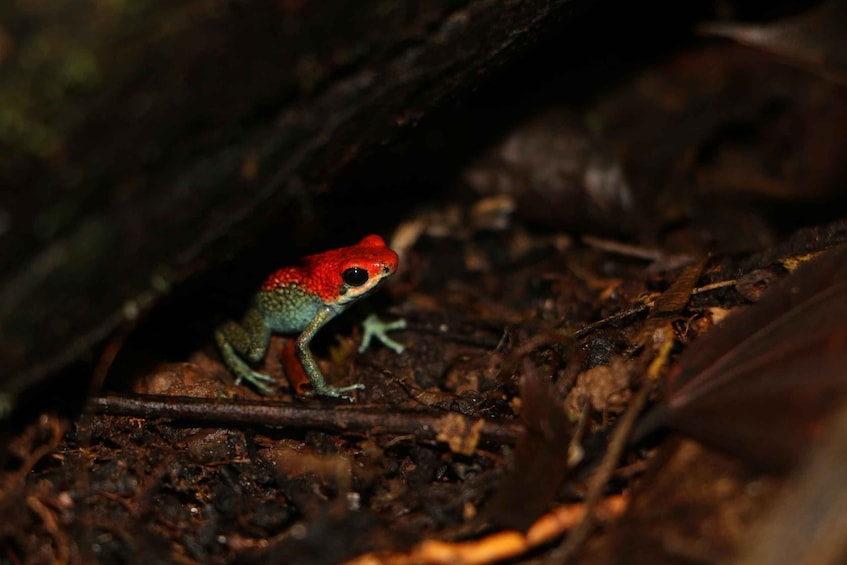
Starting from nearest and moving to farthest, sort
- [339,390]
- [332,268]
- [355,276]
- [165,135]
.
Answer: [165,135] < [339,390] < [355,276] < [332,268]

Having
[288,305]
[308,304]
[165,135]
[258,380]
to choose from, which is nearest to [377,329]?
[308,304]

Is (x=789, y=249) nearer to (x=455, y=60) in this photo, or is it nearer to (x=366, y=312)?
(x=455, y=60)

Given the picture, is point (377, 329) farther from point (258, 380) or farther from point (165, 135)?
point (165, 135)

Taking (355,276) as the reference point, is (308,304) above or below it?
below

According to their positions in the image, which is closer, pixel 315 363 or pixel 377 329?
pixel 315 363

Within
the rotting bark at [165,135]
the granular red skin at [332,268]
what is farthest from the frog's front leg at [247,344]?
the rotting bark at [165,135]

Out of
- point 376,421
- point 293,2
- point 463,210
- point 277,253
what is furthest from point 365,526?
point 463,210

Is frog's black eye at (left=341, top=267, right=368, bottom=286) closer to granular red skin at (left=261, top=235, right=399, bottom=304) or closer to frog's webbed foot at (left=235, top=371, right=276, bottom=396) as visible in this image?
granular red skin at (left=261, top=235, right=399, bottom=304)
